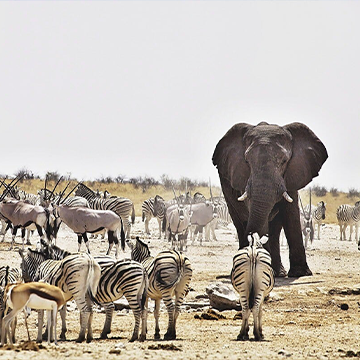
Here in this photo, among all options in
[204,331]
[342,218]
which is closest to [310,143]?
[204,331]

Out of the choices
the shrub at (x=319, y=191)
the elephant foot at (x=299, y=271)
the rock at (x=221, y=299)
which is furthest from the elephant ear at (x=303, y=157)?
the shrub at (x=319, y=191)

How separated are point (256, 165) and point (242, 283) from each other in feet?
22.0

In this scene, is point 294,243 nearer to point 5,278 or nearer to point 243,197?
point 243,197

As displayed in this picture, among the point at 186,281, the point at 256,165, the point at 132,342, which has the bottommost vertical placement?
the point at 132,342

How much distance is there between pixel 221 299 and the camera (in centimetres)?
1389

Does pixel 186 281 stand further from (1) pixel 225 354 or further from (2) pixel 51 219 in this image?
(2) pixel 51 219

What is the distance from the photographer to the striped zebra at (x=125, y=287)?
10742 mm

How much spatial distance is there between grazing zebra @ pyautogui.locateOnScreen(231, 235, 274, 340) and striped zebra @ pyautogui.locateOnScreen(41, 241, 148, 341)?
1.30m

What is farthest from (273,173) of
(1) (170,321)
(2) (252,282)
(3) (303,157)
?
(1) (170,321)

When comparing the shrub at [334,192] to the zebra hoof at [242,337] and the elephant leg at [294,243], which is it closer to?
the elephant leg at [294,243]

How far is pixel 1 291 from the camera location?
1079 cm

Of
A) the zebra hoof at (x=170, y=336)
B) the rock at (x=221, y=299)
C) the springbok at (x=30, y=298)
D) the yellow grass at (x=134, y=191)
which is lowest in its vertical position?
the zebra hoof at (x=170, y=336)

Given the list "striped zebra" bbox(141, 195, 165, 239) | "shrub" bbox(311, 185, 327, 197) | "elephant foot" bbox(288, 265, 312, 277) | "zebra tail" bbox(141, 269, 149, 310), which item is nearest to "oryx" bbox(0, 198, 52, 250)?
"elephant foot" bbox(288, 265, 312, 277)

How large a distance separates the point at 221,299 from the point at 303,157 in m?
6.00
